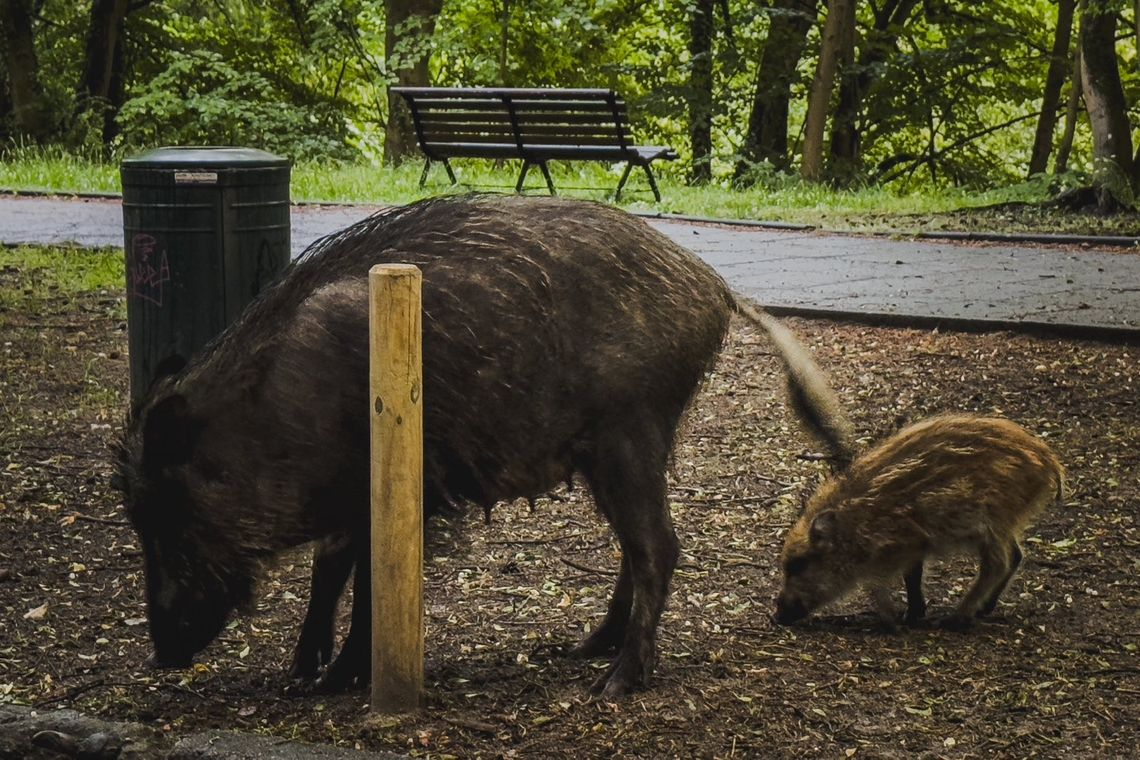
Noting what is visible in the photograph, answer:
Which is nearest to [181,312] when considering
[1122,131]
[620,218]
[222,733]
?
[620,218]

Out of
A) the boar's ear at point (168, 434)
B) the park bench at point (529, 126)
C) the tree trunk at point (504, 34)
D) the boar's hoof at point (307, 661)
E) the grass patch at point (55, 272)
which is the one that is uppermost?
the tree trunk at point (504, 34)

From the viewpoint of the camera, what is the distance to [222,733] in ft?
12.3

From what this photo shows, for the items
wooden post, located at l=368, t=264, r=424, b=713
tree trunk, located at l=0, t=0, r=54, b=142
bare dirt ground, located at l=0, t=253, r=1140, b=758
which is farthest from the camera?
tree trunk, located at l=0, t=0, r=54, b=142

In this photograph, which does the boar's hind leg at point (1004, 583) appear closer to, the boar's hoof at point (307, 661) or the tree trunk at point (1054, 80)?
the boar's hoof at point (307, 661)

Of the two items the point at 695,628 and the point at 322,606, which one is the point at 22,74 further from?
the point at 695,628

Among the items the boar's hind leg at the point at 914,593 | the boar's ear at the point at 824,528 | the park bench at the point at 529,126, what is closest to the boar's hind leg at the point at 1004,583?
the boar's hind leg at the point at 914,593

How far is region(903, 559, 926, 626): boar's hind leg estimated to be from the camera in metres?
5.12

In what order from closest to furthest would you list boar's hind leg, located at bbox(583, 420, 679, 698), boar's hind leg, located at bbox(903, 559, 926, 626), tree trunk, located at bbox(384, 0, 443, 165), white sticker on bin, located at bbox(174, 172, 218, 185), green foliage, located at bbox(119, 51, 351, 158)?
boar's hind leg, located at bbox(583, 420, 679, 698) < boar's hind leg, located at bbox(903, 559, 926, 626) < white sticker on bin, located at bbox(174, 172, 218, 185) < tree trunk, located at bbox(384, 0, 443, 165) < green foliage, located at bbox(119, 51, 351, 158)

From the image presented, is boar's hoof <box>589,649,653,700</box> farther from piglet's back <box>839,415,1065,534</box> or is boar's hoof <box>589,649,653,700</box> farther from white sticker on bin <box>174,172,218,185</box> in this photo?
white sticker on bin <box>174,172,218,185</box>

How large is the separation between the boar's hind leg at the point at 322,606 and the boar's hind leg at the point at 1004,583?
204 centimetres

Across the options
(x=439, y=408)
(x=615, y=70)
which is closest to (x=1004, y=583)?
(x=439, y=408)

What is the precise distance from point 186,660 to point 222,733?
71 centimetres

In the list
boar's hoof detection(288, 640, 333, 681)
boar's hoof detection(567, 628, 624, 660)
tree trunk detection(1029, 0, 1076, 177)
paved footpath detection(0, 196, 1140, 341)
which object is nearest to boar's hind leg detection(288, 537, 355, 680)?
boar's hoof detection(288, 640, 333, 681)

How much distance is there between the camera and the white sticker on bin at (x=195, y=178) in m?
5.77
